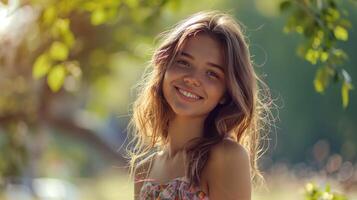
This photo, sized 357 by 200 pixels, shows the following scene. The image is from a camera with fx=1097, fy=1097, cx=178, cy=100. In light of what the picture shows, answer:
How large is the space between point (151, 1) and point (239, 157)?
149 cm

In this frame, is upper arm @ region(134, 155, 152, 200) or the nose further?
upper arm @ region(134, 155, 152, 200)

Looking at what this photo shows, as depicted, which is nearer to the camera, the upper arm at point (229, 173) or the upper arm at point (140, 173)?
the upper arm at point (229, 173)

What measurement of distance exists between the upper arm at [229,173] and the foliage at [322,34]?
2.57 ft

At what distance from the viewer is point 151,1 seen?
4141mm

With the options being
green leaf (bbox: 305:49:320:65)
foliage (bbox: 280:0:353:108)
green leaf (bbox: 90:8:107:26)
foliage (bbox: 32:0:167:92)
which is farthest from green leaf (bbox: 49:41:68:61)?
green leaf (bbox: 305:49:320:65)

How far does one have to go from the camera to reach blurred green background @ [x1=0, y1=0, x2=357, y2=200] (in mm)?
4336

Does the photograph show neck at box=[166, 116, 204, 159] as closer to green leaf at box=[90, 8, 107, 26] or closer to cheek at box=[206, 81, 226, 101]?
cheek at box=[206, 81, 226, 101]

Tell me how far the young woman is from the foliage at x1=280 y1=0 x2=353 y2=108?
60cm

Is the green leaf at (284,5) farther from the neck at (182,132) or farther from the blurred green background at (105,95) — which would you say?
the neck at (182,132)

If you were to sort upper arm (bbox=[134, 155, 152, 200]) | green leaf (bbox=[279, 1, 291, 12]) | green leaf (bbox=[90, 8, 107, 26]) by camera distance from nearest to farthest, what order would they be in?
upper arm (bbox=[134, 155, 152, 200])
green leaf (bbox=[279, 1, 291, 12])
green leaf (bbox=[90, 8, 107, 26])

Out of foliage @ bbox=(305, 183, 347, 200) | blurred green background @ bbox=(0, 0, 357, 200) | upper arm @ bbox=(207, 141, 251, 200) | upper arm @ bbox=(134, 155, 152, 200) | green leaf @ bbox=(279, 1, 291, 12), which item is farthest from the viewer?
blurred green background @ bbox=(0, 0, 357, 200)

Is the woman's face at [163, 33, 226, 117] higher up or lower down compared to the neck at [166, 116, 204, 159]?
higher up

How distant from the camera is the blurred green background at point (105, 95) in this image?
4.34m

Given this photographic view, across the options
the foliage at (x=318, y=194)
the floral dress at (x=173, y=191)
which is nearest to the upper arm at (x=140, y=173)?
the floral dress at (x=173, y=191)
